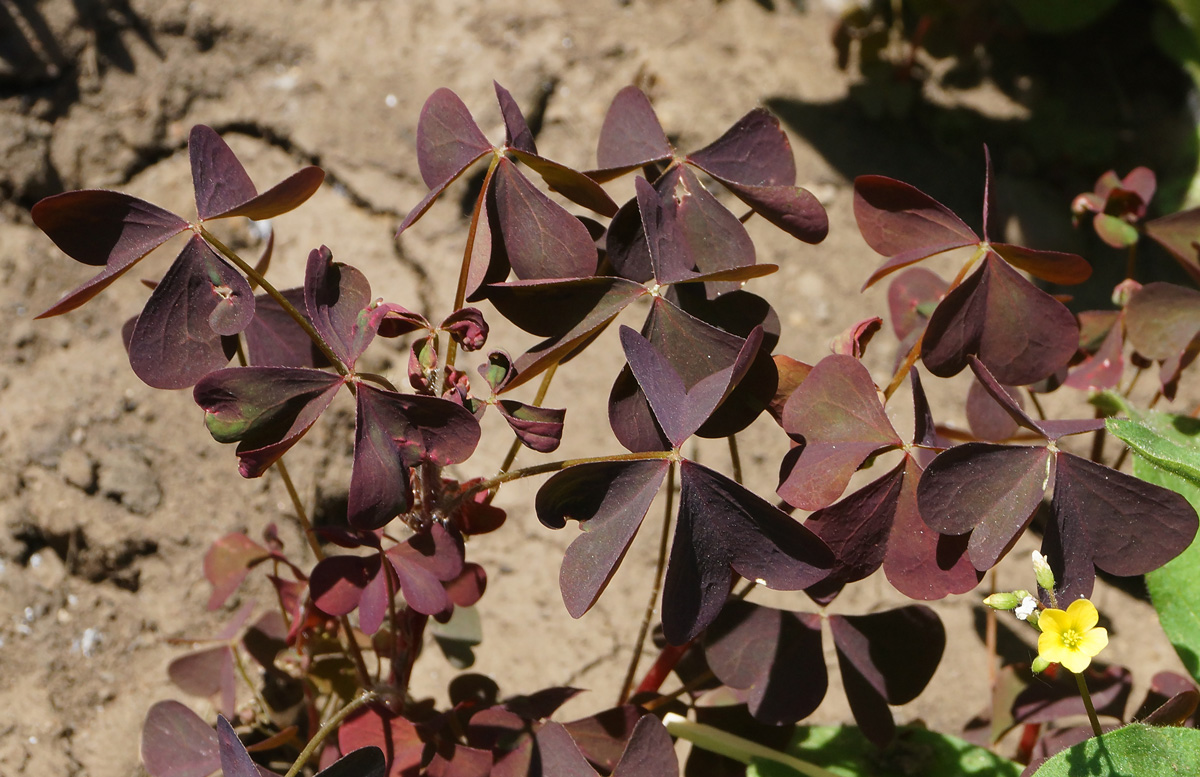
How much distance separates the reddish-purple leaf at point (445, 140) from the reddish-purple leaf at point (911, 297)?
35.8 inches

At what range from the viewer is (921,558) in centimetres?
126

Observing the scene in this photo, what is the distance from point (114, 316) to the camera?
210 centimetres

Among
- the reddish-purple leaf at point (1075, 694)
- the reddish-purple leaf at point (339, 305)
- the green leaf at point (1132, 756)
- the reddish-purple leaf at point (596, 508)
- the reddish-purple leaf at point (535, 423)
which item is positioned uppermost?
the reddish-purple leaf at point (339, 305)

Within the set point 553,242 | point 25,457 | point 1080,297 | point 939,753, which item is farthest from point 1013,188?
point 25,457

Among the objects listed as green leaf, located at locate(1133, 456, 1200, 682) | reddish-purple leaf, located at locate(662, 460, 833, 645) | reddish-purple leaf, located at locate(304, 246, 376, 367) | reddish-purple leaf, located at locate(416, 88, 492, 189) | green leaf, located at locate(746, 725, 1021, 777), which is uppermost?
reddish-purple leaf, located at locate(416, 88, 492, 189)

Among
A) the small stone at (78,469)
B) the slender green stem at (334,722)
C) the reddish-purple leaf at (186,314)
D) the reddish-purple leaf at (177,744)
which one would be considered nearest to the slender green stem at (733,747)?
the slender green stem at (334,722)

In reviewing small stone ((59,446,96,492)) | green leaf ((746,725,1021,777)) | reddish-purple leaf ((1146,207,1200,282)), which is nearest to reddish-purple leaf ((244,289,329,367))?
small stone ((59,446,96,492))

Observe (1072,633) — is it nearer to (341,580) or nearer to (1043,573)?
(1043,573)

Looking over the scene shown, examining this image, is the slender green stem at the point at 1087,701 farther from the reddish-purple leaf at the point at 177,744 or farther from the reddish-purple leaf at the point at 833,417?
the reddish-purple leaf at the point at 177,744

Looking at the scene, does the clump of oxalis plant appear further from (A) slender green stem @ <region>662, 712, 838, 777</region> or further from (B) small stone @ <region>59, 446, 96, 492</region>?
(B) small stone @ <region>59, 446, 96, 492</region>

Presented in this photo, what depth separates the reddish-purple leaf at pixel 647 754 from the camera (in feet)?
4.28

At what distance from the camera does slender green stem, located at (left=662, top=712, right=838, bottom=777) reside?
5.02 feet

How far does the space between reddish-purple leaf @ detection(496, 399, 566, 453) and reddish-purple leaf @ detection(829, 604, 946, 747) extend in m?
0.60

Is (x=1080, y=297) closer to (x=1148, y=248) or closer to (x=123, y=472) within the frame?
(x=1148, y=248)
